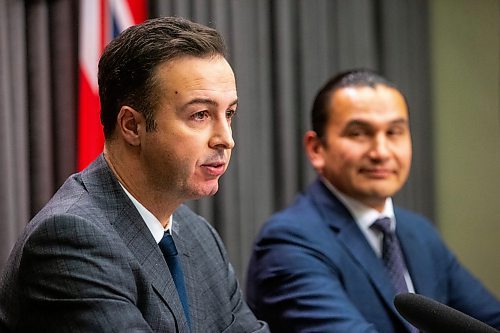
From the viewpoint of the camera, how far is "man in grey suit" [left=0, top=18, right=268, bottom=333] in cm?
133

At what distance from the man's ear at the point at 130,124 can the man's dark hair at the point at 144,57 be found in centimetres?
1

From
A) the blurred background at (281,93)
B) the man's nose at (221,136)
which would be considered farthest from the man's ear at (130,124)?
the blurred background at (281,93)

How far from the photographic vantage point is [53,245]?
1.32m

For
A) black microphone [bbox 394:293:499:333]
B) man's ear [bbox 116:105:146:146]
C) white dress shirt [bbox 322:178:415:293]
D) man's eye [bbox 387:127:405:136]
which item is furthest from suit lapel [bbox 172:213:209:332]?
man's eye [bbox 387:127:405:136]

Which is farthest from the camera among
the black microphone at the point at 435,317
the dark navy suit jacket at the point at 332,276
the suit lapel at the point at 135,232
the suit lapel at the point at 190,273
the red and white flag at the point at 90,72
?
the red and white flag at the point at 90,72

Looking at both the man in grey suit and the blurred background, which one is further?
the blurred background

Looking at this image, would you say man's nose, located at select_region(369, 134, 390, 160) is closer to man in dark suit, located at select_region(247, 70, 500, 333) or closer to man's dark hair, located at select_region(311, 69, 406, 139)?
man in dark suit, located at select_region(247, 70, 500, 333)

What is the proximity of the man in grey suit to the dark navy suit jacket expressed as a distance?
1.57 ft

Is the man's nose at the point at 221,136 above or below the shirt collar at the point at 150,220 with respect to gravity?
above

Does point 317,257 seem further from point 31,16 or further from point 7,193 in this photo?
point 31,16

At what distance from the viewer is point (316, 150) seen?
7.87 ft

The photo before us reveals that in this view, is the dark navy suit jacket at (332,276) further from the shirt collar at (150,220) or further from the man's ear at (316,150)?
the shirt collar at (150,220)

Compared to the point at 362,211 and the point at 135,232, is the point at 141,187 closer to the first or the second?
the point at 135,232

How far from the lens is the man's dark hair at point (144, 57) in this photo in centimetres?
146
